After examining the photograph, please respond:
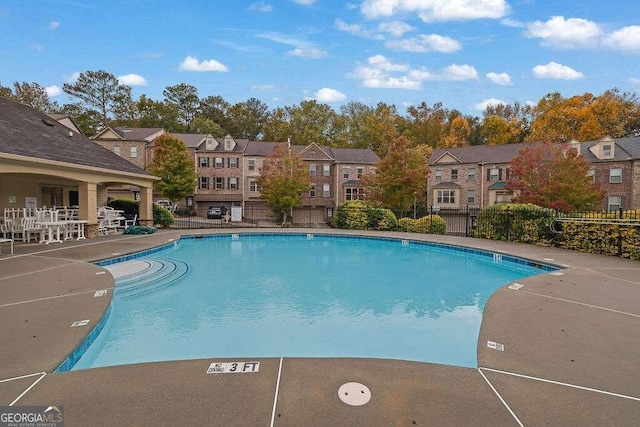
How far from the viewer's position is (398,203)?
24.8 meters

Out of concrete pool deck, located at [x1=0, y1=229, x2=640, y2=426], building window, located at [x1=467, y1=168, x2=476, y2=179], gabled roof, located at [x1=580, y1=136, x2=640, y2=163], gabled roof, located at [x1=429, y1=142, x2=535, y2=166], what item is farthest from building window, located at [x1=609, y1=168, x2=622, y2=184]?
concrete pool deck, located at [x1=0, y1=229, x2=640, y2=426]

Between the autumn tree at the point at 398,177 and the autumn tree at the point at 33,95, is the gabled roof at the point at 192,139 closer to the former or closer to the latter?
the autumn tree at the point at 398,177

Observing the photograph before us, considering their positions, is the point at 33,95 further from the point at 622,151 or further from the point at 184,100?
the point at 622,151

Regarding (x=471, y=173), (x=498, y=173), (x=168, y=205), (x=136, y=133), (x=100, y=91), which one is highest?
(x=100, y=91)

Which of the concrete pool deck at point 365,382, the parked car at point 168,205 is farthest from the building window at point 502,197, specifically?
the parked car at point 168,205

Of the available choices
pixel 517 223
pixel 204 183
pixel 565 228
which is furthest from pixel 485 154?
pixel 204 183

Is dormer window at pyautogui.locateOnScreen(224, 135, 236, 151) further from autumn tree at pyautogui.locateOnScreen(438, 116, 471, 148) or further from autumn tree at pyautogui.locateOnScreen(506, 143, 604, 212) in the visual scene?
autumn tree at pyautogui.locateOnScreen(438, 116, 471, 148)

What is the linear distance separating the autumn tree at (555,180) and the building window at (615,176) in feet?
31.1

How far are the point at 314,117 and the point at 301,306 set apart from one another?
147 feet

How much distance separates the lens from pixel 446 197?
1441 inches

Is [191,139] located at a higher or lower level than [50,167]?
higher

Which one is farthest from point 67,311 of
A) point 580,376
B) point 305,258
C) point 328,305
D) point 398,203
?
point 398,203

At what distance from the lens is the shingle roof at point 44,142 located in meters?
12.7

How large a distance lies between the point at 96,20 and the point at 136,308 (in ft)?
53.9
